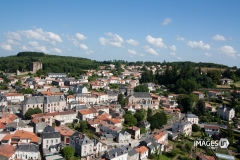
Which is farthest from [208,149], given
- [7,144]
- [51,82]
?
[51,82]

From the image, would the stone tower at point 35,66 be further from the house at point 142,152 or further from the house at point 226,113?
the house at point 142,152

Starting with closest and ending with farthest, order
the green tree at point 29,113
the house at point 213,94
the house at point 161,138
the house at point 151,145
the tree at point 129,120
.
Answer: the house at point 151,145
the house at point 161,138
the green tree at point 29,113
the tree at point 129,120
the house at point 213,94

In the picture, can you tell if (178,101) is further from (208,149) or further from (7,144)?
(7,144)

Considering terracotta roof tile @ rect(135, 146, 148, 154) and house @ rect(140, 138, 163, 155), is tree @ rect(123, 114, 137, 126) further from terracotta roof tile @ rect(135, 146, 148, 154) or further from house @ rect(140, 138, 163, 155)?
terracotta roof tile @ rect(135, 146, 148, 154)

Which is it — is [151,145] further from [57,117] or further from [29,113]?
[29,113]

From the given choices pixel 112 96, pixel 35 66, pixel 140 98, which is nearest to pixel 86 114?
pixel 112 96

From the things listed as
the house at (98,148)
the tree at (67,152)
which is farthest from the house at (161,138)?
the tree at (67,152)
